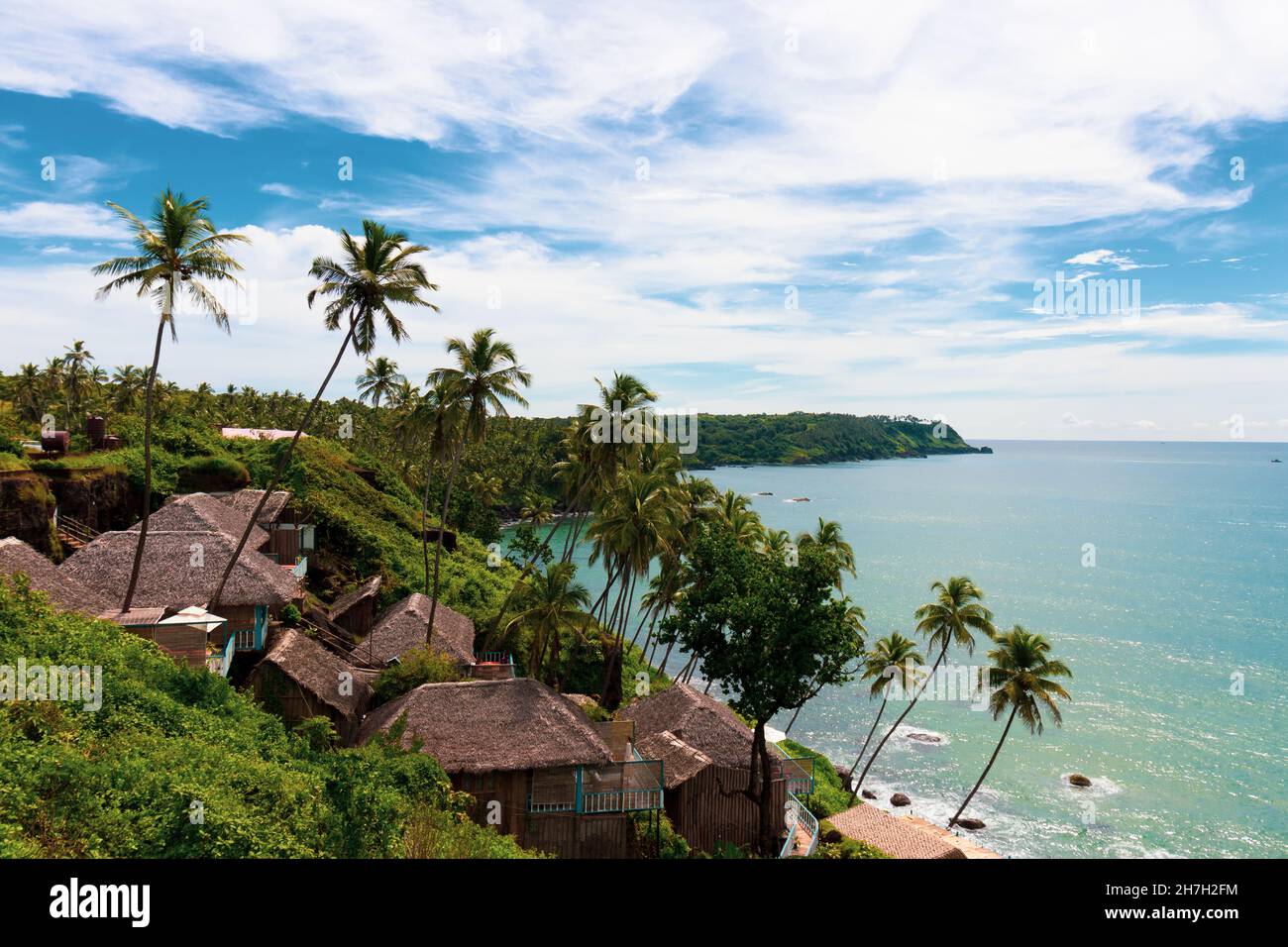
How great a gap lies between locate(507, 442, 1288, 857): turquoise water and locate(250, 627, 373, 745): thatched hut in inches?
1171

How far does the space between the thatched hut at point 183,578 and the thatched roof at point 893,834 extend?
24.2 meters

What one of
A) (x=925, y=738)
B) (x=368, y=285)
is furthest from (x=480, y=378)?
(x=925, y=738)

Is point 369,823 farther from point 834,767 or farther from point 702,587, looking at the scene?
point 834,767

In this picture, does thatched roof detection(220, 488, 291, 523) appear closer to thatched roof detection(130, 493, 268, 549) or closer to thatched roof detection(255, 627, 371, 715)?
thatched roof detection(130, 493, 268, 549)

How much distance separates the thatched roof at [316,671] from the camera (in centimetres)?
2569

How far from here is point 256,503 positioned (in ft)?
128

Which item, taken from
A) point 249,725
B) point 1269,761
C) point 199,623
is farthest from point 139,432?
point 1269,761

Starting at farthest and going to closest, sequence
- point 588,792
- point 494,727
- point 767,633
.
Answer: point 767,633
point 494,727
point 588,792

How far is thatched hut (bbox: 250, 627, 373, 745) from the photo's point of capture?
25.3m

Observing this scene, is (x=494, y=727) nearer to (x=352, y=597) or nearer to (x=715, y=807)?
(x=715, y=807)

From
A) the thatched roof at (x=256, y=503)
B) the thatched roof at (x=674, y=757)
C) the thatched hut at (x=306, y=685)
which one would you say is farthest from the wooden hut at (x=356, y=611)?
the thatched roof at (x=674, y=757)

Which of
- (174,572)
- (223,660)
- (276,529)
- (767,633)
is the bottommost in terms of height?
(223,660)

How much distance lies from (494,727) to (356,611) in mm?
19409

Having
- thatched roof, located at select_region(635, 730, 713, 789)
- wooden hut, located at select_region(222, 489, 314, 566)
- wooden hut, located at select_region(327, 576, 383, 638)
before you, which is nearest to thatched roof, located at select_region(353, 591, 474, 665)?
wooden hut, located at select_region(327, 576, 383, 638)
